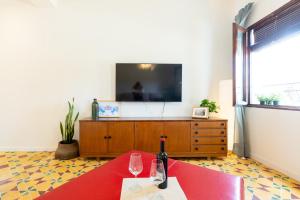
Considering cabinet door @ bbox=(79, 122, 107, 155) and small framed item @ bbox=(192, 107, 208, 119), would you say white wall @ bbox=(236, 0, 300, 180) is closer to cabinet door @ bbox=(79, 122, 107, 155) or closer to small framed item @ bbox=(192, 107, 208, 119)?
small framed item @ bbox=(192, 107, 208, 119)

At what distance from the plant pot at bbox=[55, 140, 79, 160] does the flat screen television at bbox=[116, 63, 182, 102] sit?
116cm

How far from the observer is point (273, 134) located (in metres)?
2.53

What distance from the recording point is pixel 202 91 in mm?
3404

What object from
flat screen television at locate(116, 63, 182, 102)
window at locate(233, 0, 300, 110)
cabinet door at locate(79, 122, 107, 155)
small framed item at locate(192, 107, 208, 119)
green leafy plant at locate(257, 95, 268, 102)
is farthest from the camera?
flat screen television at locate(116, 63, 182, 102)

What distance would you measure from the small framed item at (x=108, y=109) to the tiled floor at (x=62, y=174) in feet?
2.82

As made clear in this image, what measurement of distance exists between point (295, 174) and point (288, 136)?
18.9 inches

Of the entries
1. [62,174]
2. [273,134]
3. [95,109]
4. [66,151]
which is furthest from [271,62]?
[66,151]

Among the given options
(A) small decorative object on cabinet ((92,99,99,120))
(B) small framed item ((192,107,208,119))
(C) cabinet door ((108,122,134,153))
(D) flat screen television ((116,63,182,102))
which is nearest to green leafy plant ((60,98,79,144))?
(A) small decorative object on cabinet ((92,99,99,120))

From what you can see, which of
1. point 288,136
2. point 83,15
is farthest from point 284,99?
point 83,15

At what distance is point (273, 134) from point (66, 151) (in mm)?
3320

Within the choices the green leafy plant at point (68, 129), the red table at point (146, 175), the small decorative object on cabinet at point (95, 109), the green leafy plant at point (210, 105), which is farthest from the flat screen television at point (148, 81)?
the red table at point (146, 175)

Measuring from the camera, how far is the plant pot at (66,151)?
287cm

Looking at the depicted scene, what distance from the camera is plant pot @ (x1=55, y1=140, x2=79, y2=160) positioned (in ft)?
9.42

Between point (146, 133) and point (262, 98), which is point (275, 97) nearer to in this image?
point (262, 98)
